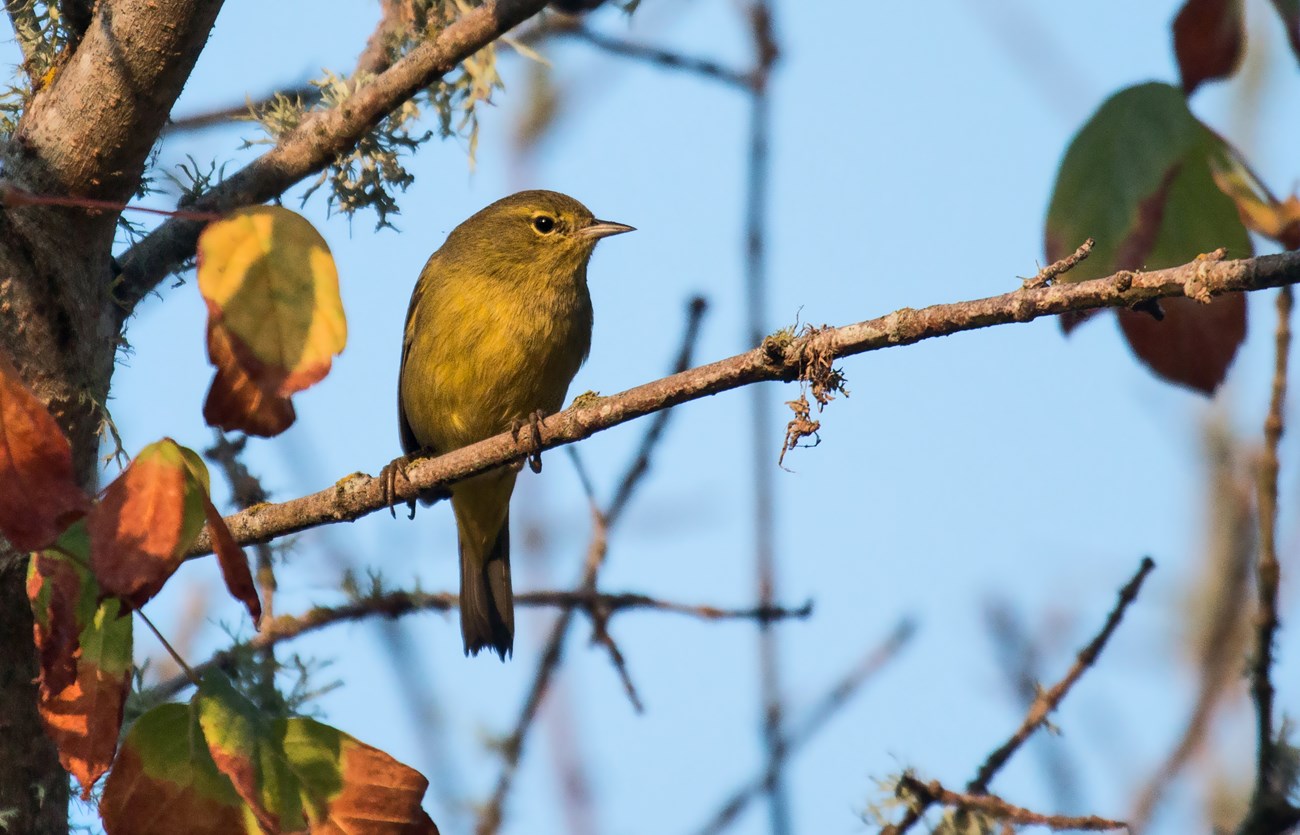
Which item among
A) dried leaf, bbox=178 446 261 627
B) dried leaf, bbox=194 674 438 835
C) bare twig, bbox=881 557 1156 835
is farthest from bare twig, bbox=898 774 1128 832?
dried leaf, bbox=178 446 261 627

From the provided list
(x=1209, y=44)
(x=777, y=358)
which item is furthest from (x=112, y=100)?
(x=1209, y=44)

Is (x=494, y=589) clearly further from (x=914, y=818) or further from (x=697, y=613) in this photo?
(x=914, y=818)

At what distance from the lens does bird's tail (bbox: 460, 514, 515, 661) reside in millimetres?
5941

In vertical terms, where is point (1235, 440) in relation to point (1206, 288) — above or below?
above

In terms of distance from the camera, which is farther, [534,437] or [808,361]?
[534,437]

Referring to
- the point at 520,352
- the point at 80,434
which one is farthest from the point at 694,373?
the point at 520,352

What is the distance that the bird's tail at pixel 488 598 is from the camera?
19.5 feet

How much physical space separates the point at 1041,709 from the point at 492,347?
9.53ft

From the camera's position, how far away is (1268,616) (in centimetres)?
262

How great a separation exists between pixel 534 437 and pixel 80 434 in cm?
101

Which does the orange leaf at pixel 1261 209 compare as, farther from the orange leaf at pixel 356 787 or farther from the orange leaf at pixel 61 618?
the orange leaf at pixel 61 618

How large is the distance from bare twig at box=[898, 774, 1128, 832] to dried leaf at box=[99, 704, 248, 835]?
61.2 inches

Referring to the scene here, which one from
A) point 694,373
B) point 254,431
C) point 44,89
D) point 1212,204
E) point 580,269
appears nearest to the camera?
point 254,431

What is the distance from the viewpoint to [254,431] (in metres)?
1.85
